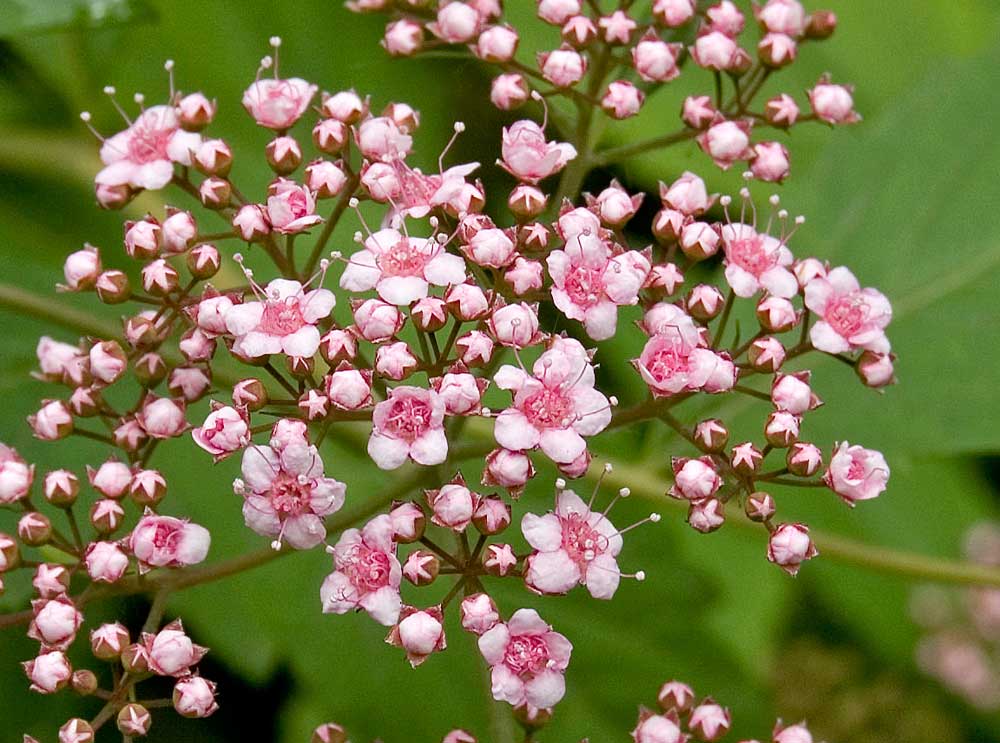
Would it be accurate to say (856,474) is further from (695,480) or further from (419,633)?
(419,633)

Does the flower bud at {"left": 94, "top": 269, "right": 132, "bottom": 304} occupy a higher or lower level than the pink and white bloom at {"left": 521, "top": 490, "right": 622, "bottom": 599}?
higher

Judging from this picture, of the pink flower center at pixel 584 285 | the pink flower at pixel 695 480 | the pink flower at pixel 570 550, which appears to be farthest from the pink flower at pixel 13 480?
the pink flower at pixel 695 480

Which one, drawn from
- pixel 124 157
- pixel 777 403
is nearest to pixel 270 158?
pixel 124 157

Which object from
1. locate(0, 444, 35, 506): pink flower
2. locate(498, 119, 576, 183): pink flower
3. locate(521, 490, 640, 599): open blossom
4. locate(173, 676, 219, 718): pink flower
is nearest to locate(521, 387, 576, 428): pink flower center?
locate(521, 490, 640, 599): open blossom

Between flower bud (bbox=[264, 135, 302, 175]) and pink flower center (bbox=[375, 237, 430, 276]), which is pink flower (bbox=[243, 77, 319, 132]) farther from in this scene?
pink flower center (bbox=[375, 237, 430, 276])

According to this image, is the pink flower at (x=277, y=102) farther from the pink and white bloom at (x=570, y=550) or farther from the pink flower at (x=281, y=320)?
the pink and white bloom at (x=570, y=550)

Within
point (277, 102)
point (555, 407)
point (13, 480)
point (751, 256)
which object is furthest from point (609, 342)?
point (13, 480)
